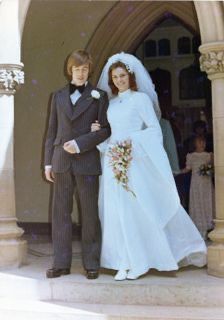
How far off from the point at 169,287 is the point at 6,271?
1411 mm

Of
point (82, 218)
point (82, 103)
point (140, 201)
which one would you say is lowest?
point (82, 218)


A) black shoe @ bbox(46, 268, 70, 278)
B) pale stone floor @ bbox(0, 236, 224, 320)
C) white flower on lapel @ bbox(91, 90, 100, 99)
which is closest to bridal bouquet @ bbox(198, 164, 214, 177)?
pale stone floor @ bbox(0, 236, 224, 320)

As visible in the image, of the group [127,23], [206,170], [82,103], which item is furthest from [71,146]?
[127,23]

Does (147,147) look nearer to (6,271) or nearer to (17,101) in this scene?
(6,271)

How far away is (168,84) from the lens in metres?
12.2

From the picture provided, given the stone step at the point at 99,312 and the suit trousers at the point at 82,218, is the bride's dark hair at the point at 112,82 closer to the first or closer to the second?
the suit trousers at the point at 82,218

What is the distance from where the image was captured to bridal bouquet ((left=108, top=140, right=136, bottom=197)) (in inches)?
179

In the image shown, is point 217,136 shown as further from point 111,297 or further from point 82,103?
point 111,297

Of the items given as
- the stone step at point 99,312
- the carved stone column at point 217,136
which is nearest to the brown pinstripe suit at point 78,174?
the stone step at point 99,312

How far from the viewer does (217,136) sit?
460 cm

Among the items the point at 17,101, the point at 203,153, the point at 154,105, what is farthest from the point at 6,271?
the point at 17,101

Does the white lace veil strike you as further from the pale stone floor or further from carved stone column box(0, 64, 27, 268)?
the pale stone floor

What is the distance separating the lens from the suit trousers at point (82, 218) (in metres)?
4.52

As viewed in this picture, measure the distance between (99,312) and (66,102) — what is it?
162 cm
